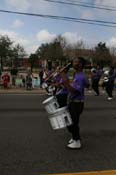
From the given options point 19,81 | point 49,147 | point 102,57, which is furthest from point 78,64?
point 102,57

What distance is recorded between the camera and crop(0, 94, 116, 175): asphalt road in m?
6.57

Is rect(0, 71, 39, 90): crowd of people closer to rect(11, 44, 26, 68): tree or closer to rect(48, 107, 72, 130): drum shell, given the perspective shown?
rect(48, 107, 72, 130): drum shell

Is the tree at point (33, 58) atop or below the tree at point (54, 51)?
below

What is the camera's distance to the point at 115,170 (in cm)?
634

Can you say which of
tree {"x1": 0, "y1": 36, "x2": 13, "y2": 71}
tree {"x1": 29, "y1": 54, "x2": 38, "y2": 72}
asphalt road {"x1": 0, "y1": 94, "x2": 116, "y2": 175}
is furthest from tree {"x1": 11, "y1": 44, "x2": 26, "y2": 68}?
asphalt road {"x1": 0, "y1": 94, "x2": 116, "y2": 175}

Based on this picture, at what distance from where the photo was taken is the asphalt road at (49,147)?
6.57 m

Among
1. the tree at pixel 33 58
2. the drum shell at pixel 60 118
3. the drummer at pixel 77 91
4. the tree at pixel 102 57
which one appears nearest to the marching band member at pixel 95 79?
the drummer at pixel 77 91

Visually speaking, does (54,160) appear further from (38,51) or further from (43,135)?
(38,51)

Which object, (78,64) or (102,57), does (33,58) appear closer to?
(102,57)

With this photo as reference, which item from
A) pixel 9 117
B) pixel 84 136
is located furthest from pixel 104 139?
pixel 9 117

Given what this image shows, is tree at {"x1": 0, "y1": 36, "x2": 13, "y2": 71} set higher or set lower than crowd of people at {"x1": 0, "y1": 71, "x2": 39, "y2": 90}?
higher

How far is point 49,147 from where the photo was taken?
26.3ft

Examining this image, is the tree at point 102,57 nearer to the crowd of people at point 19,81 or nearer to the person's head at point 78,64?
the crowd of people at point 19,81

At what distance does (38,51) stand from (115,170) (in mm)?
84032
